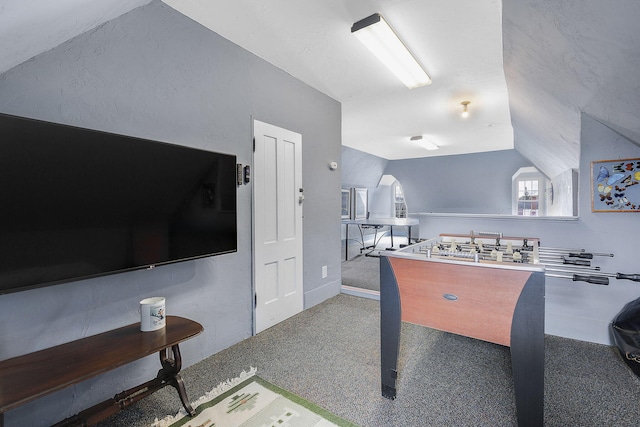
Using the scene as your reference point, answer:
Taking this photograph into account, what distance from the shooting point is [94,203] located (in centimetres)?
138

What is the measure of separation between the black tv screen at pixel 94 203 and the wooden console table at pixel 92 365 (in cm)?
34

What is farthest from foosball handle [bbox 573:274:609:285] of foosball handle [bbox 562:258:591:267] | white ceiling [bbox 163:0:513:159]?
white ceiling [bbox 163:0:513:159]

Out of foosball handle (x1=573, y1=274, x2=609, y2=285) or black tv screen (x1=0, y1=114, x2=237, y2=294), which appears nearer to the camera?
black tv screen (x1=0, y1=114, x2=237, y2=294)

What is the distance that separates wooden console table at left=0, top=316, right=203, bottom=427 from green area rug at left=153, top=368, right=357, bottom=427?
88 mm

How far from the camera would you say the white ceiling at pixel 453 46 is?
1.30 m

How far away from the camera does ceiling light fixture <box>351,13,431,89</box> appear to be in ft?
6.52

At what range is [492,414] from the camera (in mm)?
1539

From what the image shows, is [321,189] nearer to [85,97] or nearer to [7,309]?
[85,97]

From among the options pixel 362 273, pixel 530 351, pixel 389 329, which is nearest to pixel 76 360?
pixel 389 329

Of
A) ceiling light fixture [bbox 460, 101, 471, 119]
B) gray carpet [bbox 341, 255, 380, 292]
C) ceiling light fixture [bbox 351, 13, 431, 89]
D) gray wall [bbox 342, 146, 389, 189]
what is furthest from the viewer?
gray wall [bbox 342, 146, 389, 189]

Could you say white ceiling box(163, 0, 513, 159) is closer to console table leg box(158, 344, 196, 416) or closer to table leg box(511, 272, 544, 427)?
table leg box(511, 272, 544, 427)

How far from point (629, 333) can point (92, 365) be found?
3.16 m

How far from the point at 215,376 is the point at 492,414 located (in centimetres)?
166

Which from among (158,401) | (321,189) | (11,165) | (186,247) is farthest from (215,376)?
(321,189)
